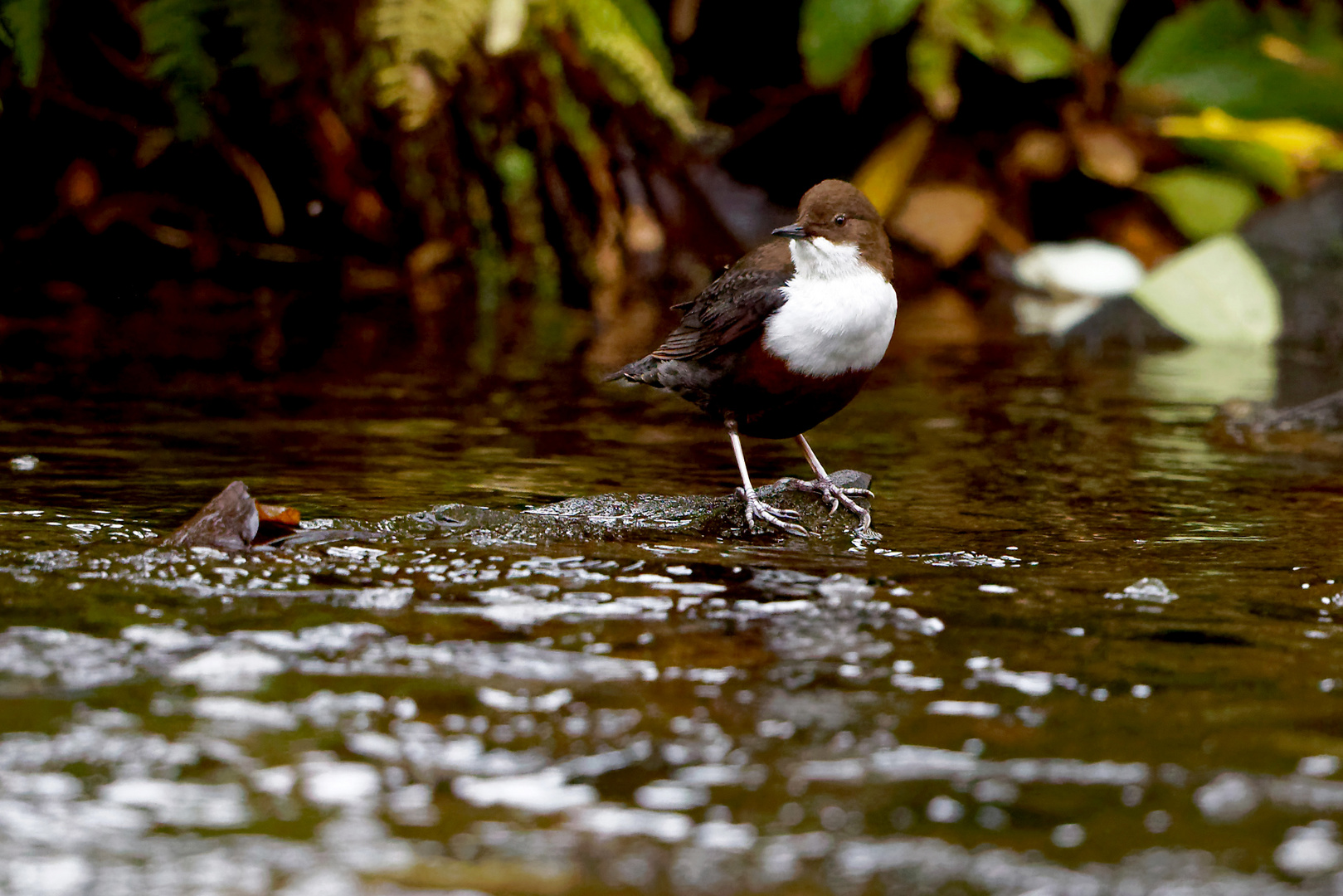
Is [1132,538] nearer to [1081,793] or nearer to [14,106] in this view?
[1081,793]

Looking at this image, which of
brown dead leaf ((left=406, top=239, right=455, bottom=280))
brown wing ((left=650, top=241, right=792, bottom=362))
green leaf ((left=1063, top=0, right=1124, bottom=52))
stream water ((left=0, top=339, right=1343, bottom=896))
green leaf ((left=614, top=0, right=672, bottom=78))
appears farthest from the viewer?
green leaf ((left=1063, top=0, right=1124, bottom=52))

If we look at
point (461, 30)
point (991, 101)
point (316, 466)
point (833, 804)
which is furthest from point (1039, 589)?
point (991, 101)

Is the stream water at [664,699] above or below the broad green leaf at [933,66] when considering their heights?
below

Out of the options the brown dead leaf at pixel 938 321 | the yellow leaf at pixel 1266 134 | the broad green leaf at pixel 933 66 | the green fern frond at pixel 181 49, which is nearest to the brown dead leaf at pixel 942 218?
the brown dead leaf at pixel 938 321

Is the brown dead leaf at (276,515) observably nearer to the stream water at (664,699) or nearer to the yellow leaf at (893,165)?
the stream water at (664,699)

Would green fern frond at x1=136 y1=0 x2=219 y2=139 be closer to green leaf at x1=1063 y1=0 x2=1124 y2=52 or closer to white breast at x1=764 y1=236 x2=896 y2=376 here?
white breast at x1=764 y1=236 x2=896 y2=376

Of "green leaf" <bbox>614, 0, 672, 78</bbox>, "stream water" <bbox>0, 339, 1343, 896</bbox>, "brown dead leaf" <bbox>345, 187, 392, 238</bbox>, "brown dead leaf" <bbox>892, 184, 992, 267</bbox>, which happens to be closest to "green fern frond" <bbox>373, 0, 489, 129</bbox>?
"green leaf" <bbox>614, 0, 672, 78</bbox>

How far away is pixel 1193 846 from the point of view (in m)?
1.66

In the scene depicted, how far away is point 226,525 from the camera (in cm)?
297

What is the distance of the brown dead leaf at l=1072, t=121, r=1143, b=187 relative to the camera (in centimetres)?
945

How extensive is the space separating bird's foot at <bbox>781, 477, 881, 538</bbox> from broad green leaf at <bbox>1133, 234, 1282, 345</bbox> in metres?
4.91

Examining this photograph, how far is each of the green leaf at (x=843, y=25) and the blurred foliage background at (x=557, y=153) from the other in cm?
2

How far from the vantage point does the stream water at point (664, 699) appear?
162 centimetres

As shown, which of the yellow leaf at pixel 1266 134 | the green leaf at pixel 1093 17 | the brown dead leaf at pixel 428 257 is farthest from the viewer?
the green leaf at pixel 1093 17
